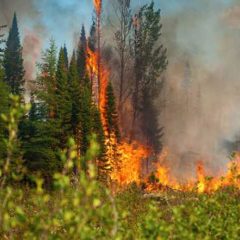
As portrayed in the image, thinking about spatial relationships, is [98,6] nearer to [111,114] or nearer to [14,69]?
[111,114]

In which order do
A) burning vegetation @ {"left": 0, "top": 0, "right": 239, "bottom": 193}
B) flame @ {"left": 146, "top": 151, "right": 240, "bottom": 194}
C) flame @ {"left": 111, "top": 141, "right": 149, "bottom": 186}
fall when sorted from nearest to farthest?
flame @ {"left": 146, "top": 151, "right": 240, "bottom": 194} → burning vegetation @ {"left": 0, "top": 0, "right": 239, "bottom": 193} → flame @ {"left": 111, "top": 141, "right": 149, "bottom": 186}

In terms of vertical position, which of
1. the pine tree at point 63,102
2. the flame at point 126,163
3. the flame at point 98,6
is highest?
the flame at point 98,6

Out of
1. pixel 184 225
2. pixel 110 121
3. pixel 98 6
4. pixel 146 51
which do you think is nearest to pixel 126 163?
pixel 110 121

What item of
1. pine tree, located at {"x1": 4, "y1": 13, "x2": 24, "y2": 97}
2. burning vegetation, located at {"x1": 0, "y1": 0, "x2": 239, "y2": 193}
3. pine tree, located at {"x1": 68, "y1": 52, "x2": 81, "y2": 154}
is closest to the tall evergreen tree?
burning vegetation, located at {"x1": 0, "y1": 0, "x2": 239, "y2": 193}

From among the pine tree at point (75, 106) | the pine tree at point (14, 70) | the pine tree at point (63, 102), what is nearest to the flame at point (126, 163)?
the pine tree at point (75, 106)

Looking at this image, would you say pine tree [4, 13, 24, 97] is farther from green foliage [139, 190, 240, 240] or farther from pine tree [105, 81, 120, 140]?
green foliage [139, 190, 240, 240]

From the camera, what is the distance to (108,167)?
48156mm

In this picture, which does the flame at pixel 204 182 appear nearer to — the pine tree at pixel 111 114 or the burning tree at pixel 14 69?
the pine tree at pixel 111 114

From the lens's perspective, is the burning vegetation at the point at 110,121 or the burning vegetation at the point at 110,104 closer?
the burning vegetation at the point at 110,121

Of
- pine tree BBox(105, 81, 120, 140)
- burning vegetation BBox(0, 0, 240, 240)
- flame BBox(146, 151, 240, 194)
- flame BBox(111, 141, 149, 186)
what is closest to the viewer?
flame BBox(146, 151, 240, 194)

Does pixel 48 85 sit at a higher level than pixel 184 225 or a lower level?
higher

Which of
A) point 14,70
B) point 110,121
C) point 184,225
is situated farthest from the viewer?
point 14,70

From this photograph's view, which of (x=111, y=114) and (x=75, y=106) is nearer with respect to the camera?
(x=75, y=106)

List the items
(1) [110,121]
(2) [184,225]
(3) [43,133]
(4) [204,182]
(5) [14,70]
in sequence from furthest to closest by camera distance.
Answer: (5) [14,70], (1) [110,121], (3) [43,133], (4) [204,182], (2) [184,225]
